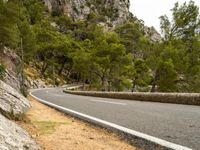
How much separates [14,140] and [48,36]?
70493 mm

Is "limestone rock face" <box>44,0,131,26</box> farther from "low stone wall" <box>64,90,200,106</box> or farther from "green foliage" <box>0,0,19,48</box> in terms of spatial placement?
"low stone wall" <box>64,90,200,106</box>

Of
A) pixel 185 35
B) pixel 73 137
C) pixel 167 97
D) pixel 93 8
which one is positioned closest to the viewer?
pixel 73 137

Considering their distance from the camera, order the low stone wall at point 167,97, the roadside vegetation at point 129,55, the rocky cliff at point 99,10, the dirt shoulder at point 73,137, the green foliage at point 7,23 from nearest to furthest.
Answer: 1. the dirt shoulder at point 73,137
2. the low stone wall at point 167,97
3. the roadside vegetation at point 129,55
4. the green foliage at point 7,23
5. the rocky cliff at point 99,10

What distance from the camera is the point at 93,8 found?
130 m

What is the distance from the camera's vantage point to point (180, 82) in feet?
99.5

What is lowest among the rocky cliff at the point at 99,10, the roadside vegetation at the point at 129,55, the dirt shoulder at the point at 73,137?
the dirt shoulder at the point at 73,137

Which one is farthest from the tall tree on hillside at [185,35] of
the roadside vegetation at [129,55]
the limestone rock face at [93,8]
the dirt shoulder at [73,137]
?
the limestone rock face at [93,8]

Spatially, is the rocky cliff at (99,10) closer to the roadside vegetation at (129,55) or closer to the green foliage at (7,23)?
the roadside vegetation at (129,55)

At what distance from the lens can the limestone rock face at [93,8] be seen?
11771cm

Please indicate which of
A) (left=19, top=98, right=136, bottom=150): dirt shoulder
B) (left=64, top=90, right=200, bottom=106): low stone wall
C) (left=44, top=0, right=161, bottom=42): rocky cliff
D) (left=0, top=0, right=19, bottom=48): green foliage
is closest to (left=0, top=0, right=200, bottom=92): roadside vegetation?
(left=0, top=0, right=19, bottom=48): green foliage

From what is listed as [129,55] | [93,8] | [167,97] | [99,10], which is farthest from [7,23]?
[99,10]

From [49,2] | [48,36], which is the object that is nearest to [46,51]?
[48,36]

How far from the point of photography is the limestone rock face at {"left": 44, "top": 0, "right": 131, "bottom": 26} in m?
118

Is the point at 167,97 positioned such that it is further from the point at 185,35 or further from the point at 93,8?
the point at 93,8
